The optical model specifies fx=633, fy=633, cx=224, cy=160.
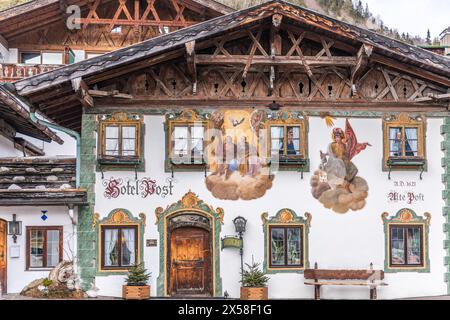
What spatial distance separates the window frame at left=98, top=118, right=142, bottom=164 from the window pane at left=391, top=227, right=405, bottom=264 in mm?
5958

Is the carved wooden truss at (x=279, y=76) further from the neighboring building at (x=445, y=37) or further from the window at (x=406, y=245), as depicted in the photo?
the neighboring building at (x=445, y=37)

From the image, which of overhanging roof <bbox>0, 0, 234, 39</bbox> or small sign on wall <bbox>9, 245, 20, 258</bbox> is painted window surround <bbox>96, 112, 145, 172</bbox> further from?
overhanging roof <bbox>0, 0, 234, 39</bbox>

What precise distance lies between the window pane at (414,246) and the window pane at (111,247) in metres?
6.53

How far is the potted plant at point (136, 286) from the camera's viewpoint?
43.7 ft

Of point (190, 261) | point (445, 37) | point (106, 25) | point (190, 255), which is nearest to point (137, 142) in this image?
point (190, 255)

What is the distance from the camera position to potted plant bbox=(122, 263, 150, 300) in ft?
43.7

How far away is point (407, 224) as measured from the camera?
47.0 ft

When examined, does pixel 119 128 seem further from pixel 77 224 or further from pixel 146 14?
pixel 146 14

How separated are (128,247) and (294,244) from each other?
12.1 feet

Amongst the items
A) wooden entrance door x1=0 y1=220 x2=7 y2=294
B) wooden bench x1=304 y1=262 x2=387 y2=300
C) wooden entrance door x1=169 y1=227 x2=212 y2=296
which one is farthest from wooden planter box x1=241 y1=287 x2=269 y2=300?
wooden entrance door x1=0 y1=220 x2=7 y2=294

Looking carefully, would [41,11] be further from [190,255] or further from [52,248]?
[190,255]

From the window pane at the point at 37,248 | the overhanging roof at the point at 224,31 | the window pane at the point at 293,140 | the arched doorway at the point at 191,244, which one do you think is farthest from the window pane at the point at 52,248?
the window pane at the point at 293,140

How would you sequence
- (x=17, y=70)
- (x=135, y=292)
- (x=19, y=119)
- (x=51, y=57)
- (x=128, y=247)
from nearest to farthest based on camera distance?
(x=135, y=292) → (x=128, y=247) → (x=19, y=119) → (x=17, y=70) → (x=51, y=57)
